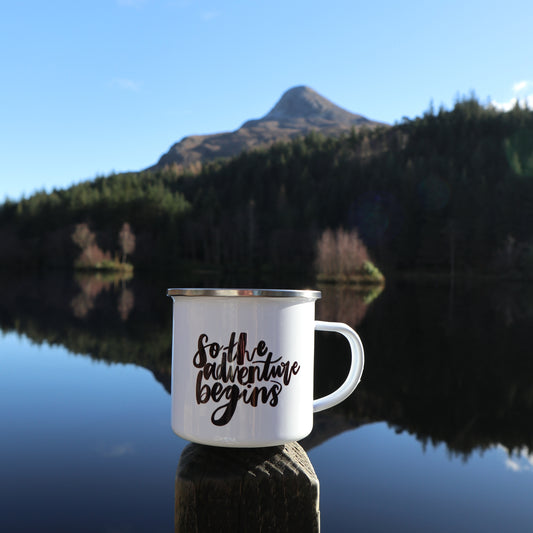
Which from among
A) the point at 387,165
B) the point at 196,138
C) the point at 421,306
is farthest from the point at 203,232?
the point at 196,138

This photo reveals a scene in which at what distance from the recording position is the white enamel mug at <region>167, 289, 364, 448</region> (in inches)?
35.1

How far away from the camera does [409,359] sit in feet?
17.0

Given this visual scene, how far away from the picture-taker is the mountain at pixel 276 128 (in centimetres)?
16675

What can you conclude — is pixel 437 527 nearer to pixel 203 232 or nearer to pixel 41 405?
pixel 41 405

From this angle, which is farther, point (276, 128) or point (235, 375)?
point (276, 128)

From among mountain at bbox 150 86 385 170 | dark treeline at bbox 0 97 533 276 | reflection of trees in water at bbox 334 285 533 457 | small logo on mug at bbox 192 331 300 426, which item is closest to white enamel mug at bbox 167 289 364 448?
small logo on mug at bbox 192 331 300 426

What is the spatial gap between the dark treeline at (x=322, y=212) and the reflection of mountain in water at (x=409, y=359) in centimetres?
3232

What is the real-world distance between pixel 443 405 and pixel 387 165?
61.4 meters

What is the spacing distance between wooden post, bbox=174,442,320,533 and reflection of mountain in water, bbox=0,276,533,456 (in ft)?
6.44

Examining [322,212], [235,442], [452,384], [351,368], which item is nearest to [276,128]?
[322,212]

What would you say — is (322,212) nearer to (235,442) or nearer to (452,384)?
(452,384)

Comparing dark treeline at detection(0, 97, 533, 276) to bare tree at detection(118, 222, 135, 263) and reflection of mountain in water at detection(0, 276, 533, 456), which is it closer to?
bare tree at detection(118, 222, 135, 263)

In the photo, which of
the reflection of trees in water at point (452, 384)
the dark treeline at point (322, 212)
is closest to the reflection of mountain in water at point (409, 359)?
the reflection of trees in water at point (452, 384)

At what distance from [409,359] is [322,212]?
53.3m
